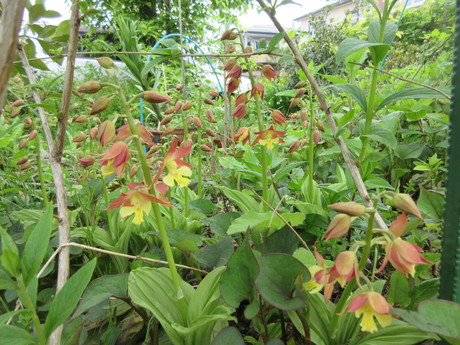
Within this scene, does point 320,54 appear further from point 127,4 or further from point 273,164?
point 273,164

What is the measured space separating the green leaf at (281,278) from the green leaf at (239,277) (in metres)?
0.03

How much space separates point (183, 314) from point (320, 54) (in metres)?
7.86

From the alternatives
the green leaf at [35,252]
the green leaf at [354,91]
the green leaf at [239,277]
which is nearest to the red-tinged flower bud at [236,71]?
the green leaf at [354,91]

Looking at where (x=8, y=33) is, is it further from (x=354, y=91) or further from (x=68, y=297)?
(x=354, y=91)

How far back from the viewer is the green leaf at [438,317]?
17.3 inches

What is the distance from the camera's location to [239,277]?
0.68 meters

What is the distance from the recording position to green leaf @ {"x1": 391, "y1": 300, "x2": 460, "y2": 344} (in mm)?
441

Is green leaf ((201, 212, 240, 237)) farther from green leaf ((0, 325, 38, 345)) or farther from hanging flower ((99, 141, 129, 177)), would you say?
green leaf ((0, 325, 38, 345))

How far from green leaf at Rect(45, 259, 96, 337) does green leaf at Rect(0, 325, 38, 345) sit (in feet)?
0.11

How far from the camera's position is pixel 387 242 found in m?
0.51

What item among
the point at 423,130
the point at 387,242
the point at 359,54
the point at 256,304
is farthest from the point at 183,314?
the point at 423,130

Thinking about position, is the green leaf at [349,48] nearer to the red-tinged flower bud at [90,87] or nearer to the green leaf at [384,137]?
the green leaf at [384,137]

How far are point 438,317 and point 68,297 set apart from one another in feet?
1.90

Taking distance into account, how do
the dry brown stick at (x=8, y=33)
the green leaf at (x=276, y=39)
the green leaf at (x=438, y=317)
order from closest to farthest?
the dry brown stick at (x=8, y=33) → the green leaf at (x=438, y=317) → the green leaf at (x=276, y=39)
